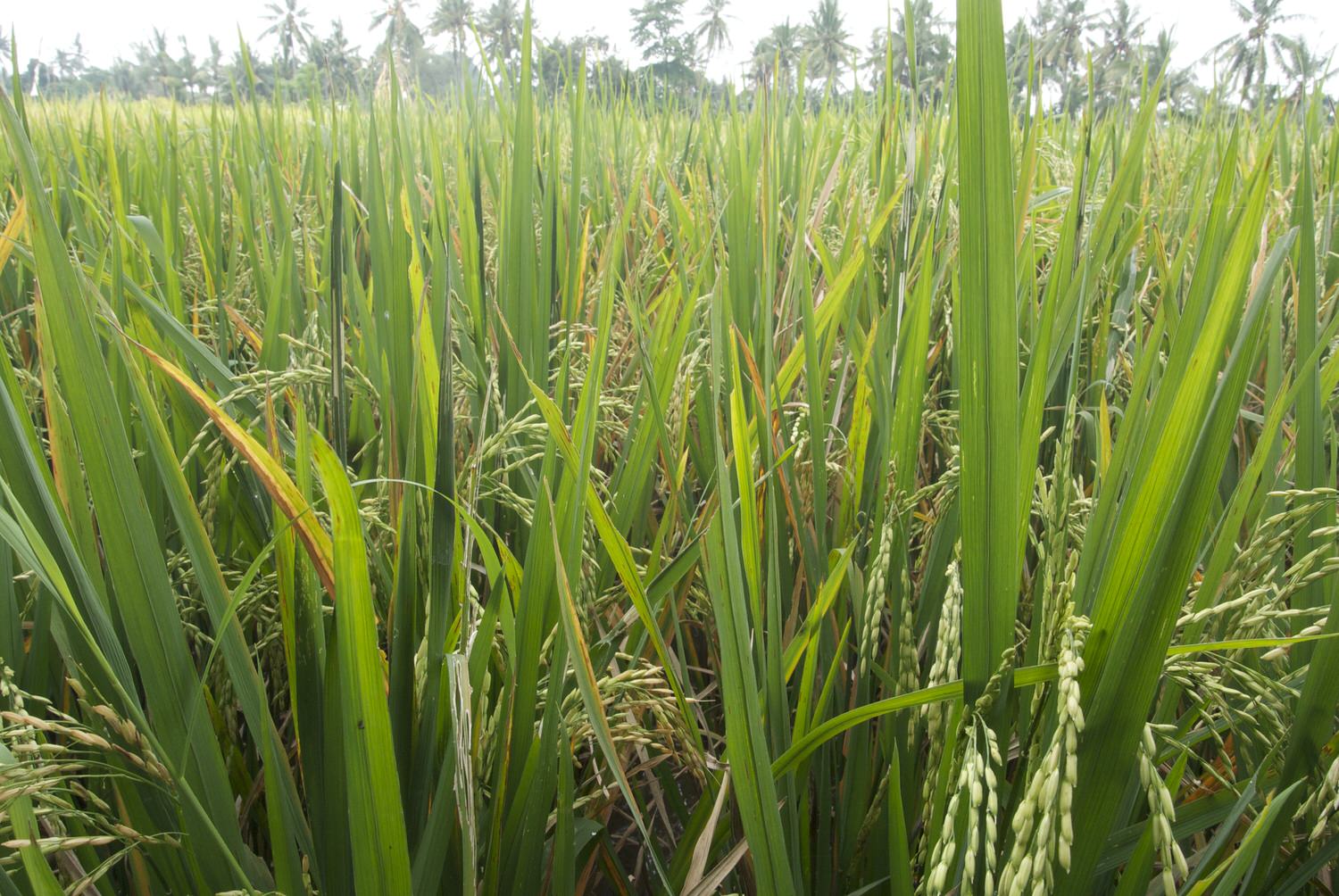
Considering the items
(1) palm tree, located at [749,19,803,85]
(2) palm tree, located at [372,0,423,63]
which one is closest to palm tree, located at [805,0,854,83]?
(1) palm tree, located at [749,19,803,85]

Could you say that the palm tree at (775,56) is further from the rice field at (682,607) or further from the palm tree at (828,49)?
the rice field at (682,607)

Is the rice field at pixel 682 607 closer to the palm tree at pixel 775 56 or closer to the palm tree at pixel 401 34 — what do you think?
the palm tree at pixel 401 34

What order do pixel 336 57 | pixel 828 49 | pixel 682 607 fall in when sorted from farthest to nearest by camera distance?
pixel 828 49 → pixel 336 57 → pixel 682 607

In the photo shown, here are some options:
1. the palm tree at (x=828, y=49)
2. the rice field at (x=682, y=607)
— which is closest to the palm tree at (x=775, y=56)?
the palm tree at (x=828, y=49)

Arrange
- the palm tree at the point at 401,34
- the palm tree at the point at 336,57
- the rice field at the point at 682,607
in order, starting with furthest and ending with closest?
the palm tree at the point at 336,57, the palm tree at the point at 401,34, the rice field at the point at 682,607

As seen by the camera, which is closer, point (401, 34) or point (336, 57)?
point (401, 34)

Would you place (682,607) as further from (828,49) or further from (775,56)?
(828,49)

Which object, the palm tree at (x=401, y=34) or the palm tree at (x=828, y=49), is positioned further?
the palm tree at (x=828, y=49)

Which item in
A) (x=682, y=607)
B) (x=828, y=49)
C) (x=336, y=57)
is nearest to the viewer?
A: (x=682, y=607)

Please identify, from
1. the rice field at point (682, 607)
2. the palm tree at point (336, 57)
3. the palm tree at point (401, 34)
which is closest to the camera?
the rice field at point (682, 607)

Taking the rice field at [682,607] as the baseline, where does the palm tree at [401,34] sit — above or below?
above

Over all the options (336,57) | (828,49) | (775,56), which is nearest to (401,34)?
(775,56)

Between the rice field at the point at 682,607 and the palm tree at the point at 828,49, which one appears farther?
the palm tree at the point at 828,49

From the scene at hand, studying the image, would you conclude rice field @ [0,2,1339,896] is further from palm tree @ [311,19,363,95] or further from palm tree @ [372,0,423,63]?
palm tree @ [311,19,363,95]
